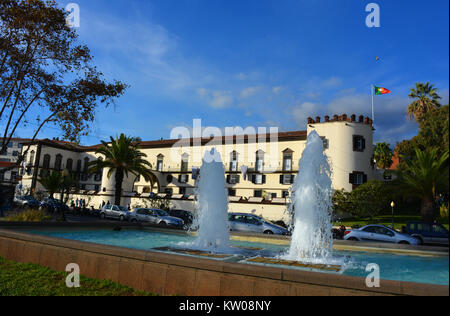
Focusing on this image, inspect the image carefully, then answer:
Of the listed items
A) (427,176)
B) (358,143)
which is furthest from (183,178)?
(427,176)

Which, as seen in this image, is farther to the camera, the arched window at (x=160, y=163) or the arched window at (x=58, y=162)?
the arched window at (x=58, y=162)

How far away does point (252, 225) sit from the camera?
1895 cm

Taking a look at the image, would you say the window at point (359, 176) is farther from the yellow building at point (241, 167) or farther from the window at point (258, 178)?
the window at point (258, 178)

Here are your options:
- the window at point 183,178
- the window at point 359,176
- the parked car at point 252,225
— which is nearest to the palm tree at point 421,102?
the window at point 359,176

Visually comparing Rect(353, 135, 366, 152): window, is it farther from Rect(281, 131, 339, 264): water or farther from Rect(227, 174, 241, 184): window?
Rect(227, 174, 241, 184): window

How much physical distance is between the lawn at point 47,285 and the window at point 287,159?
38.5 meters

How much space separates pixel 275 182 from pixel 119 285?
1543 inches

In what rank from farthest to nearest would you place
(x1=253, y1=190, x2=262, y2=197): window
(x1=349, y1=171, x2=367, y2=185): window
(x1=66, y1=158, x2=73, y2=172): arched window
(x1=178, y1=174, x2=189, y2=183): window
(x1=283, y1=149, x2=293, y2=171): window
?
(x1=66, y1=158, x2=73, y2=172): arched window
(x1=178, y1=174, x2=189, y2=183): window
(x1=253, y1=190, x2=262, y2=197): window
(x1=283, y1=149, x2=293, y2=171): window
(x1=349, y1=171, x2=367, y2=185): window

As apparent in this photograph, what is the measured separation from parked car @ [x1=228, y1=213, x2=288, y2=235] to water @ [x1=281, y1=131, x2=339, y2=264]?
895 cm

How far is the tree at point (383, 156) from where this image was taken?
270 cm

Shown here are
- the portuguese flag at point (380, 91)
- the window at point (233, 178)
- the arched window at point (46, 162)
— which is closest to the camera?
the portuguese flag at point (380, 91)

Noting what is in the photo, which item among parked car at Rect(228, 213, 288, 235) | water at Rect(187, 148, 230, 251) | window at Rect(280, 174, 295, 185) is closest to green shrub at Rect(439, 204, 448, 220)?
water at Rect(187, 148, 230, 251)

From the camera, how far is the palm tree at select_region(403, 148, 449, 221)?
209 centimetres

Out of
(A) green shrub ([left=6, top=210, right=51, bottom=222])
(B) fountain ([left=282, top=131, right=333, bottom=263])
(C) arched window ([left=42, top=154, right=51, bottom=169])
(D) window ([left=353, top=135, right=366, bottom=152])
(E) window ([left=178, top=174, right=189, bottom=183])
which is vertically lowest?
(A) green shrub ([left=6, top=210, right=51, bottom=222])
